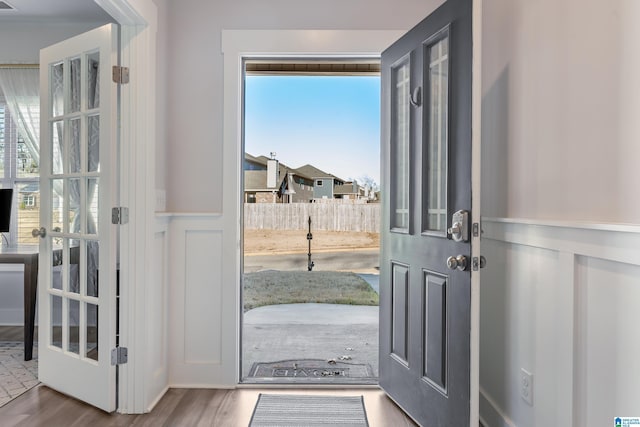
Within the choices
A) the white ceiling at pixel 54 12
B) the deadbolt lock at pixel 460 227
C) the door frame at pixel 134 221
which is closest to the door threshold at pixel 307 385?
the door frame at pixel 134 221

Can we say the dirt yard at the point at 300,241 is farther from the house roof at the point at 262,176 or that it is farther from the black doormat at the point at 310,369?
the black doormat at the point at 310,369

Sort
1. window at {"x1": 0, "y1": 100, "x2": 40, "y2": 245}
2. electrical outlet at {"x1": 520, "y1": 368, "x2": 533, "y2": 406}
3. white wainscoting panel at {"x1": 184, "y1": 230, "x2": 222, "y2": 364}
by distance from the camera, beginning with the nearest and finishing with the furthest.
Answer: electrical outlet at {"x1": 520, "y1": 368, "x2": 533, "y2": 406} < white wainscoting panel at {"x1": 184, "y1": 230, "x2": 222, "y2": 364} < window at {"x1": 0, "y1": 100, "x2": 40, "y2": 245}

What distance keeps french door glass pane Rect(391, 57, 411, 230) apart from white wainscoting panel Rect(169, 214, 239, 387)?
3.46ft

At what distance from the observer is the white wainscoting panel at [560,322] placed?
122 centimetres

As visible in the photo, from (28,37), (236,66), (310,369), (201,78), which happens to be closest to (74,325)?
(310,369)

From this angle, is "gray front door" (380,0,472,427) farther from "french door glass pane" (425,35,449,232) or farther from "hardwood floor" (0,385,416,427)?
"hardwood floor" (0,385,416,427)

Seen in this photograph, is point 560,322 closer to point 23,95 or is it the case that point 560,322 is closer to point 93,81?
point 93,81

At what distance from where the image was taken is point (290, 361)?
3.21m

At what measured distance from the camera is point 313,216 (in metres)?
5.27

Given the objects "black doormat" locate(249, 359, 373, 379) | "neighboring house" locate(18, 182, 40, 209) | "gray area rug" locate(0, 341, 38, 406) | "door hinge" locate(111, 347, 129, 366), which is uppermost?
"neighboring house" locate(18, 182, 40, 209)

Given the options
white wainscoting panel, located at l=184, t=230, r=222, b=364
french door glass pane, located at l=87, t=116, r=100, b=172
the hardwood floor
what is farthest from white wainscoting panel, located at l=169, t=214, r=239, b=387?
french door glass pane, located at l=87, t=116, r=100, b=172

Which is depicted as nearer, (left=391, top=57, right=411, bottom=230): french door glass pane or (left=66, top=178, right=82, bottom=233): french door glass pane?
(left=391, top=57, right=411, bottom=230): french door glass pane

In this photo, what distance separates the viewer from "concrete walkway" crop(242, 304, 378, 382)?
11.1ft

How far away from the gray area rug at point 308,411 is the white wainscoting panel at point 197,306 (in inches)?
14.1
